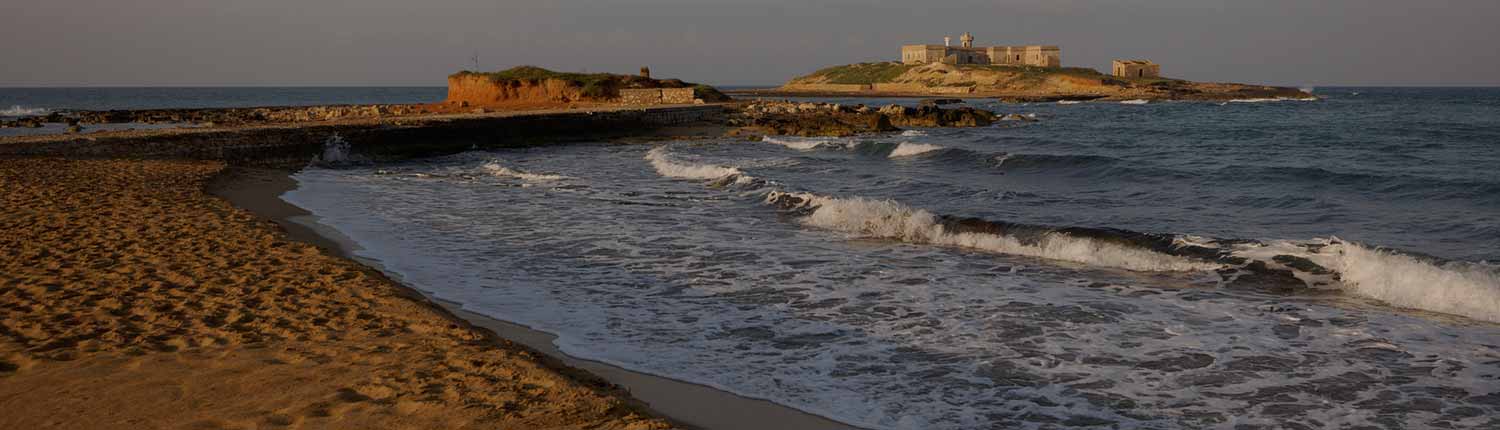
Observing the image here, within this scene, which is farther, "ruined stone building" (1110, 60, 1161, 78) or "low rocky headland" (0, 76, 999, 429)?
"ruined stone building" (1110, 60, 1161, 78)

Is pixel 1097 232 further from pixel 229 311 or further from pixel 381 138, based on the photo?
pixel 381 138

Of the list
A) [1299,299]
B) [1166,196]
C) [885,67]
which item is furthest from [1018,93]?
[1299,299]

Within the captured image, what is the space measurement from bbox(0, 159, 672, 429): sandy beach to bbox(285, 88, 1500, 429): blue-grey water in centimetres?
109

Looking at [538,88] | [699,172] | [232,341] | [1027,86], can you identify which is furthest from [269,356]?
[1027,86]

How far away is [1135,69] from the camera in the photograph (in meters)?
132

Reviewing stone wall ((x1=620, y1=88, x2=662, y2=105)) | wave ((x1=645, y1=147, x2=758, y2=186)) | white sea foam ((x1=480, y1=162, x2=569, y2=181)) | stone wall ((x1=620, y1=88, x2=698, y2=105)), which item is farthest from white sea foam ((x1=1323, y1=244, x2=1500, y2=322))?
stone wall ((x1=620, y1=88, x2=662, y2=105))

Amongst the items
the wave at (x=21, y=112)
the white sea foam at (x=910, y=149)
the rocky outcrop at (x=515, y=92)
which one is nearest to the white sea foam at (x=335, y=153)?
the white sea foam at (x=910, y=149)

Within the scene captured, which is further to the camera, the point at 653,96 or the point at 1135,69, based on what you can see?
→ the point at 1135,69

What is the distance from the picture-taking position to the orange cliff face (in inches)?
2232

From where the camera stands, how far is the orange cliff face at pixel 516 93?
5669cm

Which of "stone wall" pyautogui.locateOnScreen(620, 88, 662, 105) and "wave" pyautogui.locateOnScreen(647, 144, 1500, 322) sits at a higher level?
"stone wall" pyautogui.locateOnScreen(620, 88, 662, 105)

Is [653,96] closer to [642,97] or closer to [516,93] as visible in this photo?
[642,97]

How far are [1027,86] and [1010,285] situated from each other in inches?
4502

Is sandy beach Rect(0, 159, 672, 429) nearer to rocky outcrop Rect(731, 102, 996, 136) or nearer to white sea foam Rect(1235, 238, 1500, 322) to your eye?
white sea foam Rect(1235, 238, 1500, 322)
